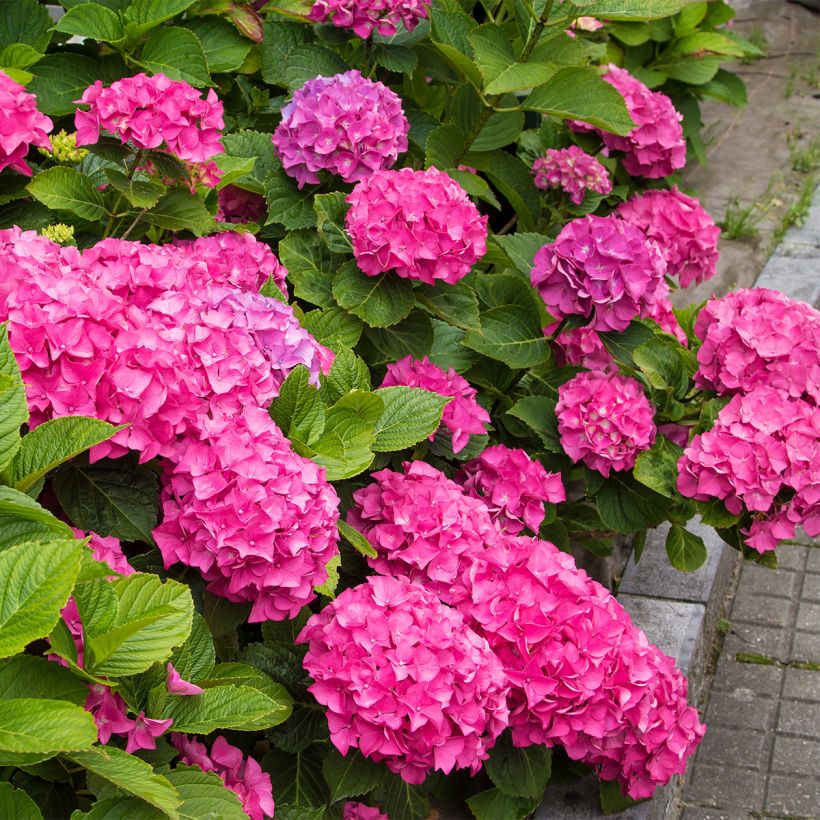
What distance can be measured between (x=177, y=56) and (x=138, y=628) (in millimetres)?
1784

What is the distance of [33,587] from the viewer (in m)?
1.18

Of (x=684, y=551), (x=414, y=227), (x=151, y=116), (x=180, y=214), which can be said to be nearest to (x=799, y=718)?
(x=684, y=551)

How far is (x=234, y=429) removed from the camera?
1.67 meters

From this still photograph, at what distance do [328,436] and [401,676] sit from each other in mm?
374

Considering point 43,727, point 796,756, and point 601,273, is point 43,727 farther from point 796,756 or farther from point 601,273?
point 796,756

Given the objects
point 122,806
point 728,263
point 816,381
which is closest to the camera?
point 122,806

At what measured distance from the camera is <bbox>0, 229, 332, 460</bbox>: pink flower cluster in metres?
1.59

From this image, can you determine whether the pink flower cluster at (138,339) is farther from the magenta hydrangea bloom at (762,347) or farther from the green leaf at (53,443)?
the magenta hydrangea bloom at (762,347)

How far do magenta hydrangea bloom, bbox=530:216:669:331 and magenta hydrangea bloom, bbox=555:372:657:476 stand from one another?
0.13 metres

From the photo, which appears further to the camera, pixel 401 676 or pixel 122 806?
pixel 401 676

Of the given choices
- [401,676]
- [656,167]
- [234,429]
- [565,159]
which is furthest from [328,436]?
[656,167]

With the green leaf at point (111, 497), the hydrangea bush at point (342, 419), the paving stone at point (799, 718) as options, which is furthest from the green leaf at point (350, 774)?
the paving stone at point (799, 718)

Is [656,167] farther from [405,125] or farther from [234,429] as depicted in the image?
[234,429]

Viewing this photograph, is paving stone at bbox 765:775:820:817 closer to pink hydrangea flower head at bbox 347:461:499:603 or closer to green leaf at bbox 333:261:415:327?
pink hydrangea flower head at bbox 347:461:499:603
